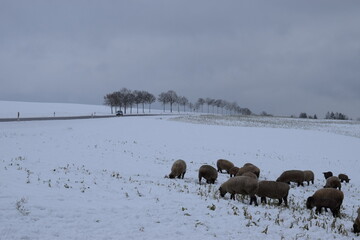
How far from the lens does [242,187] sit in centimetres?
1273

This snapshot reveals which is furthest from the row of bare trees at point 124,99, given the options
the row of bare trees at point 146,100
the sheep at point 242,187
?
the sheep at point 242,187

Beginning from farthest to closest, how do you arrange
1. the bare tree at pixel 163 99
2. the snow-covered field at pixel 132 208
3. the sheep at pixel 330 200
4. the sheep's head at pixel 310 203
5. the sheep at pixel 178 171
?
the bare tree at pixel 163 99
the sheep at pixel 178 171
the sheep's head at pixel 310 203
the sheep at pixel 330 200
the snow-covered field at pixel 132 208

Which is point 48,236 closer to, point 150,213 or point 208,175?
point 150,213

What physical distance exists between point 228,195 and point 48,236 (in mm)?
8550

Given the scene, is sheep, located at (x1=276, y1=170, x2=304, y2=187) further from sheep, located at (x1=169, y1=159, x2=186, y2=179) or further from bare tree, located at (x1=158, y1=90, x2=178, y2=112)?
bare tree, located at (x1=158, y1=90, x2=178, y2=112)

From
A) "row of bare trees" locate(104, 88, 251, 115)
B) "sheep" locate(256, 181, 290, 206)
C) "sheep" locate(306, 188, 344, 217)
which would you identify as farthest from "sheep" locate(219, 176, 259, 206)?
"row of bare trees" locate(104, 88, 251, 115)

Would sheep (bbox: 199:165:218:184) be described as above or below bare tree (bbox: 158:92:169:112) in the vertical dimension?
below

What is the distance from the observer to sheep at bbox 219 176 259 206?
12.5 meters

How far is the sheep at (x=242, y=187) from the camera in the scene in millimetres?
12484

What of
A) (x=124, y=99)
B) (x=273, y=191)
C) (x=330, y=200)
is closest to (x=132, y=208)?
(x=273, y=191)

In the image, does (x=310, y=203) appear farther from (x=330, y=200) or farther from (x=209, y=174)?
(x=209, y=174)

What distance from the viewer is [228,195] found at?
45.8 feet

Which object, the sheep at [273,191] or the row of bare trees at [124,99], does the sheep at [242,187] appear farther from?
the row of bare trees at [124,99]

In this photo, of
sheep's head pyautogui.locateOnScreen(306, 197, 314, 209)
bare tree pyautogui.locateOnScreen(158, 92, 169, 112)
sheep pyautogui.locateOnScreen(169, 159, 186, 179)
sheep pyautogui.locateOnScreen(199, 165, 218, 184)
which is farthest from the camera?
bare tree pyautogui.locateOnScreen(158, 92, 169, 112)
